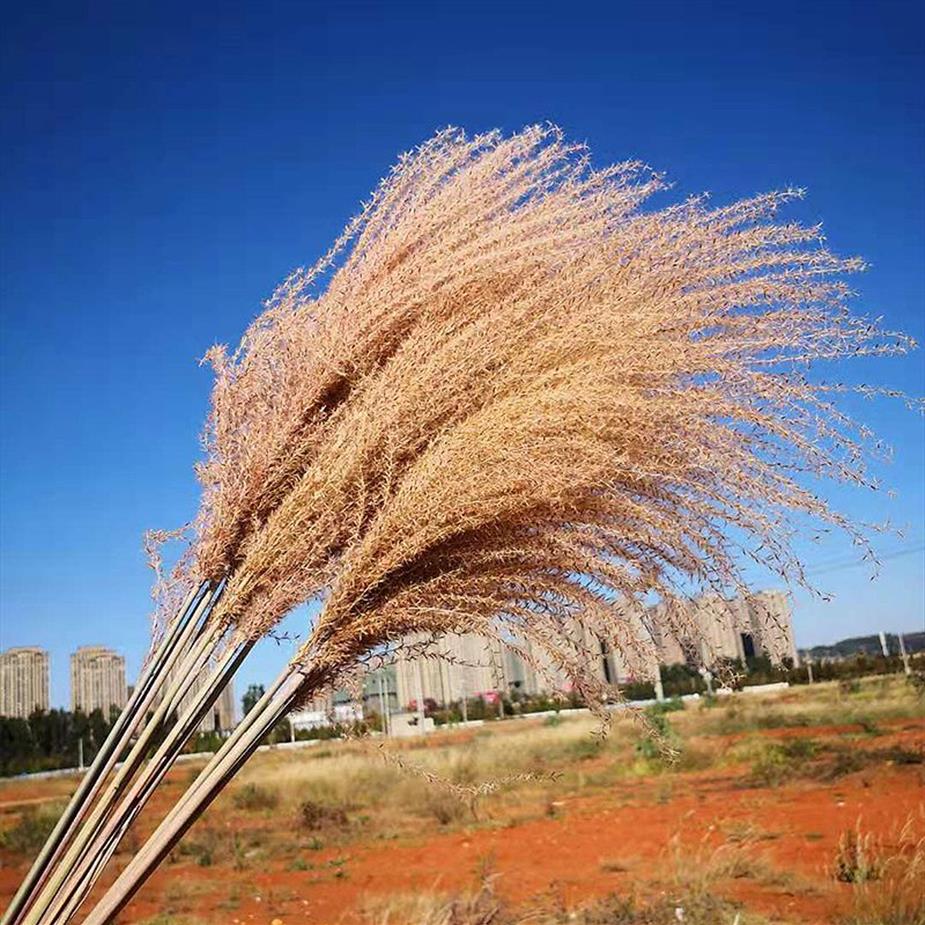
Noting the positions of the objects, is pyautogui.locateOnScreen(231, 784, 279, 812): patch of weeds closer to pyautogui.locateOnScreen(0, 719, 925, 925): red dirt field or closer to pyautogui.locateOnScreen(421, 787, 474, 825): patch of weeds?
pyautogui.locateOnScreen(421, 787, 474, 825): patch of weeds

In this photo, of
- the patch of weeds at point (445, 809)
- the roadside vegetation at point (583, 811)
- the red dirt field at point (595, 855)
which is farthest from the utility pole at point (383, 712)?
the patch of weeds at point (445, 809)

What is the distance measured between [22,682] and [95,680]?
378 cm

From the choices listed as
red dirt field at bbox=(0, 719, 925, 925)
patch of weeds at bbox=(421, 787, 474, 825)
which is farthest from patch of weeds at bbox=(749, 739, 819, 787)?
patch of weeds at bbox=(421, 787, 474, 825)

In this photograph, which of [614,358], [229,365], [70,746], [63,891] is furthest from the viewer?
[70,746]

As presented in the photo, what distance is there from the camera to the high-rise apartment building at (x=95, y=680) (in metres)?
51.2

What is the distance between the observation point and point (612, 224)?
209 cm

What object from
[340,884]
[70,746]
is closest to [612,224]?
[340,884]

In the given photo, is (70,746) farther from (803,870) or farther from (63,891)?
(63,891)

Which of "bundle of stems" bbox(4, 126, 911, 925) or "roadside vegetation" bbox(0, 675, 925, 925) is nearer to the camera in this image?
"bundle of stems" bbox(4, 126, 911, 925)

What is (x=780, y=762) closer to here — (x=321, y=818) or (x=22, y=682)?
(x=321, y=818)

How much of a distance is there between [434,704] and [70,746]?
25334 millimetres

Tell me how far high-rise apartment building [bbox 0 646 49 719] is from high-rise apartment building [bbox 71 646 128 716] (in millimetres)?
1669

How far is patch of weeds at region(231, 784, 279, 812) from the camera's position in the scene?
20.8 metres

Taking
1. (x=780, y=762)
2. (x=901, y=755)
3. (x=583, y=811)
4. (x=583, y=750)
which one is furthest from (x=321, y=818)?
(x=901, y=755)
